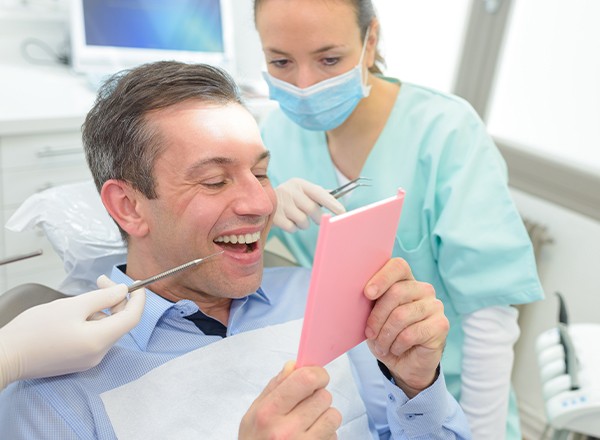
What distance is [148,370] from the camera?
3.36 ft

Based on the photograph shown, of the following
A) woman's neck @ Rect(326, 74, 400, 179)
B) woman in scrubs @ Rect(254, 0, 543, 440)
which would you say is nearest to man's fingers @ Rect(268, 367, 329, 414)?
woman in scrubs @ Rect(254, 0, 543, 440)

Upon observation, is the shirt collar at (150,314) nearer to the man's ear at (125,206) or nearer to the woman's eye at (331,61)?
the man's ear at (125,206)

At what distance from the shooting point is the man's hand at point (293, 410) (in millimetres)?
736

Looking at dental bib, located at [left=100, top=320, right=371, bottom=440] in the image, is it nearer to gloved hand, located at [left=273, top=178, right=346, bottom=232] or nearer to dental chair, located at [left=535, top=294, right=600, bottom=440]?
gloved hand, located at [left=273, top=178, right=346, bottom=232]

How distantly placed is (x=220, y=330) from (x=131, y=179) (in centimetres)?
35

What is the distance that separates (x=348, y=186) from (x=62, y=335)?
806 mm

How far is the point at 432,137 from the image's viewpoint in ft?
4.60

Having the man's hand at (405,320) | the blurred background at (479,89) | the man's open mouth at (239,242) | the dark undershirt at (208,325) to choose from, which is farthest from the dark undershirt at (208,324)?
the blurred background at (479,89)

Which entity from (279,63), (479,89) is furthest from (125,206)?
(479,89)

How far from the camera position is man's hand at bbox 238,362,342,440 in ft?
2.41

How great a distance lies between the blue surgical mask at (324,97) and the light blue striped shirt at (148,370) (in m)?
0.46

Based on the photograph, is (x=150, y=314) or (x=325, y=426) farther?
(x=150, y=314)

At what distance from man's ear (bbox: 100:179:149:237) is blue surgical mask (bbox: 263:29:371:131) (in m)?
0.49

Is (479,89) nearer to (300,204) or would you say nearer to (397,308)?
(300,204)
